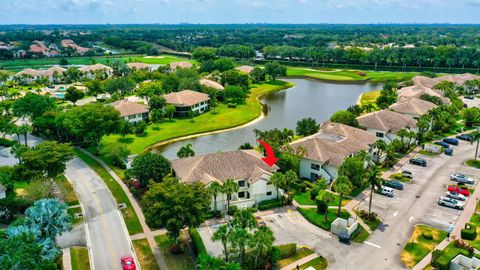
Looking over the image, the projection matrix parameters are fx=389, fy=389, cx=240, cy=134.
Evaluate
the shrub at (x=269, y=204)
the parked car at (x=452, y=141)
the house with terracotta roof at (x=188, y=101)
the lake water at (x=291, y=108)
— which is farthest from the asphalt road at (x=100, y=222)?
the parked car at (x=452, y=141)

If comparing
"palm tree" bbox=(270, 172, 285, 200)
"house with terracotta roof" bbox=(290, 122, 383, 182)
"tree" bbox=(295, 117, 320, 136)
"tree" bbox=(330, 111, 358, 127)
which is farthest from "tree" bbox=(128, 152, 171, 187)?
"tree" bbox=(330, 111, 358, 127)

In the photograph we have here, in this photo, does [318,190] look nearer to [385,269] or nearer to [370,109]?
[385,269]

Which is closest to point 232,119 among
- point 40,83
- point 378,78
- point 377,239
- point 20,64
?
point 377,239

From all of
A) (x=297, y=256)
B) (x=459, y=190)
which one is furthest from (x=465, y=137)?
(x=297, y=256)

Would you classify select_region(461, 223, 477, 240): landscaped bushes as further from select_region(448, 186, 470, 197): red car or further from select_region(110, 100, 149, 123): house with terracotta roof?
select_region(110, 100, 149, 123): house with terracotta roof

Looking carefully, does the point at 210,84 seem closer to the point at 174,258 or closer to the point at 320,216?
the point at 320,216
